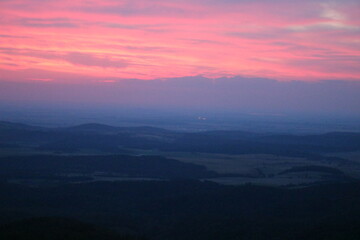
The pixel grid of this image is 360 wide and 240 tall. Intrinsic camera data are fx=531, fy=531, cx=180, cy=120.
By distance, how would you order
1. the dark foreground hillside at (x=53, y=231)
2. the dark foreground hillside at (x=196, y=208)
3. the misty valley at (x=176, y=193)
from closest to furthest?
the dark foreground hillside at (x=53, y=231) < the misty valley at (x=176, y=193) < the dark foreground hillside at (x=196, y=208)

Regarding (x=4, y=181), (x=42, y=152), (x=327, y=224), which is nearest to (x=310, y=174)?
(x=327, y=224)

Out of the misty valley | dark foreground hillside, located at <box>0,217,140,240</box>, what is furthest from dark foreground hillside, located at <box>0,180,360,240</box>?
dark foreground hillside, located at <box>0,217,140,240</box>

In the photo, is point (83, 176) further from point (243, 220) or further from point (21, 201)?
point (243, 220)

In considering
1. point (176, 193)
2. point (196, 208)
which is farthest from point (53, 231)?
point (176, 193)

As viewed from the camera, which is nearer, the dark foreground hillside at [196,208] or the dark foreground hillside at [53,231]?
the dark foreground hillside at [53,231]

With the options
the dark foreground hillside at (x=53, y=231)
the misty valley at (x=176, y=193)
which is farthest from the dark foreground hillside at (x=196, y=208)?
the dark foreground hillside at (x=53, y=231)

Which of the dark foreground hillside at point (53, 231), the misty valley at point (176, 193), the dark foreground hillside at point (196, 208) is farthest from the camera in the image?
the dark foreground hillside at point (196, 208)

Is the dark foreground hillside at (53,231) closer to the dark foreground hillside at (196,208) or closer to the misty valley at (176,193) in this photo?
the misty valley at (176,193)
